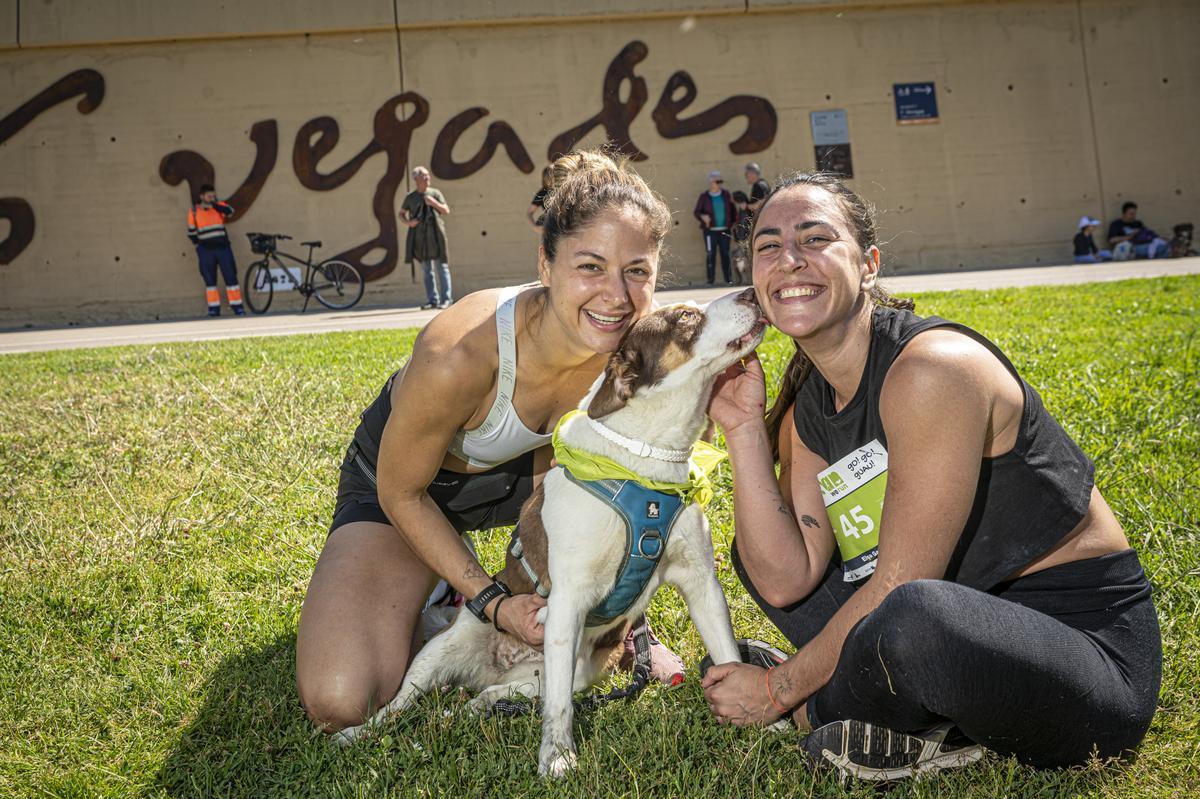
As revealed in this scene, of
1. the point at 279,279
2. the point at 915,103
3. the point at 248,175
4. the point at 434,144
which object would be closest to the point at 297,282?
the point at 279,279

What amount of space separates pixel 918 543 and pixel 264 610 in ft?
9.27

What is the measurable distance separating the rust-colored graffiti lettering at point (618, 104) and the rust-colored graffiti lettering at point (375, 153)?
10.9 feet

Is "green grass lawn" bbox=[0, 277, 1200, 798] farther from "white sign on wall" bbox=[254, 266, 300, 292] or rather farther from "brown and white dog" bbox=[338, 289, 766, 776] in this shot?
"white sign on wall" bbox=[254, 266, 300, 292]

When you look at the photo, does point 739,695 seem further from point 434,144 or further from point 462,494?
point 434,144

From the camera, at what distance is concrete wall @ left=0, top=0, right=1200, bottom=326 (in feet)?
65.8

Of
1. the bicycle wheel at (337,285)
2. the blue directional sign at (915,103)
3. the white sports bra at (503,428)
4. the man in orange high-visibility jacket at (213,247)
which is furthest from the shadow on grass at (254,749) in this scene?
the blue directional sign at (915,103)

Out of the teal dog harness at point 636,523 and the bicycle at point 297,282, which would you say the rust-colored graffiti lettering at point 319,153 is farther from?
the teal dog harness at point 636,523

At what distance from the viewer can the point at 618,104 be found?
21156 mm

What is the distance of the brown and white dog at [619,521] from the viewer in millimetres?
2793

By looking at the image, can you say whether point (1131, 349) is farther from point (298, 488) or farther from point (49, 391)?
point (49, 391)

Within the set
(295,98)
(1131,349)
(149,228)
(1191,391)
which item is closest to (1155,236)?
(1131,349)

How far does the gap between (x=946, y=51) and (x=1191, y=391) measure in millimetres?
18826

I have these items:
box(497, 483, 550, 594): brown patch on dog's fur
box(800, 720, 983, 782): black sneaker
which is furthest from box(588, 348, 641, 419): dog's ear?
box(800, 720, 983, 782): black sneaker

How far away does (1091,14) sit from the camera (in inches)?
889
